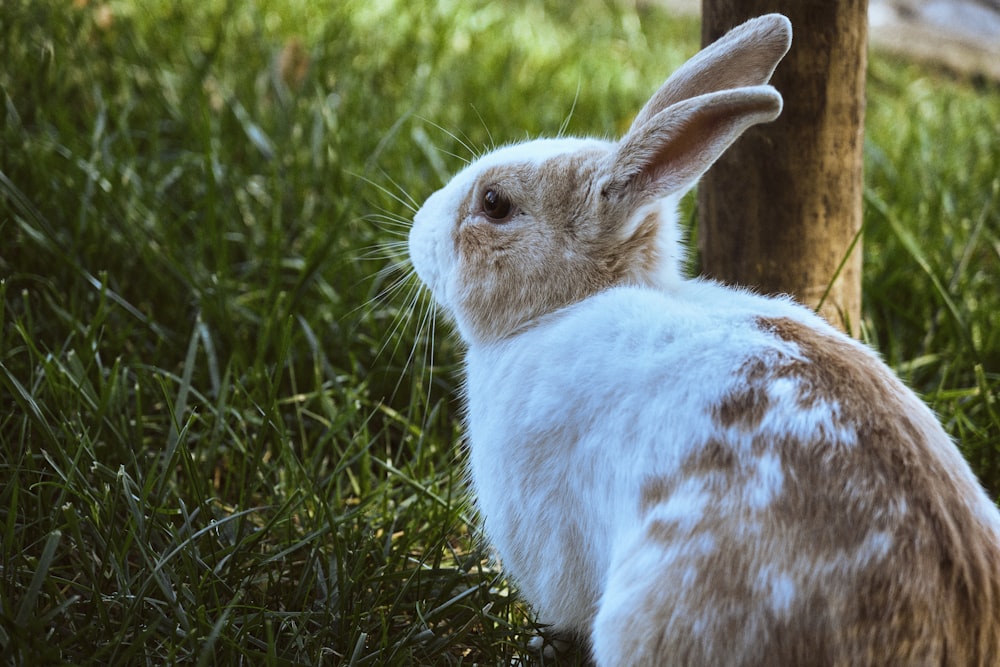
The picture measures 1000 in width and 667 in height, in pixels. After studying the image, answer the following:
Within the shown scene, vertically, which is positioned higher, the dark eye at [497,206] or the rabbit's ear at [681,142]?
the rabbit's ear at [681,142]

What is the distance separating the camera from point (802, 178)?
2.47 meters

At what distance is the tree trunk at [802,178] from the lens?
2.38m

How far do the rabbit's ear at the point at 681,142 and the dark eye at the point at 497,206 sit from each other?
23cm

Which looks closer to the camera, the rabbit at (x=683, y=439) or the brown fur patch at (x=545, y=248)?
the rabbit at (x=683, y=439)

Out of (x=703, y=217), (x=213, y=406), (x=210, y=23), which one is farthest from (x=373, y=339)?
(x=210, y=23)

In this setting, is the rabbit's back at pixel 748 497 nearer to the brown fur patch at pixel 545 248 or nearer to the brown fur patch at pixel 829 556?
the brown fur patch at pixel 829 556

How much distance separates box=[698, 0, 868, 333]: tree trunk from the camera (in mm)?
2375

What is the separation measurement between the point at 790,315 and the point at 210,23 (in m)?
3.37

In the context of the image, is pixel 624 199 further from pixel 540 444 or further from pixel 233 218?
pixel 233 218

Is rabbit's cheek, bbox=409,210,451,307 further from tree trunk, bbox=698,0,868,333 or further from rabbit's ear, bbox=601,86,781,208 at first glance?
tree trunk, bbox=698,0,868,333

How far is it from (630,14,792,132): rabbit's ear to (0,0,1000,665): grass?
73 cm

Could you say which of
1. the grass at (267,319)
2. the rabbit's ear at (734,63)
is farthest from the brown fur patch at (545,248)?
the grass at (267,319)

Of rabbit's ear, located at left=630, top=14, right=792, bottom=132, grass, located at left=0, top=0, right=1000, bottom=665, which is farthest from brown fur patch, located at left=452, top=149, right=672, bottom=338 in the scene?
grass, located at left=0, top=0, right=1000, bottom=665

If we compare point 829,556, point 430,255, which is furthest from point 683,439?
point 430,255
